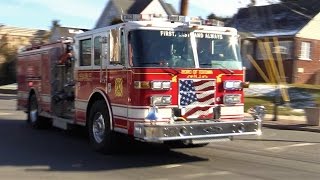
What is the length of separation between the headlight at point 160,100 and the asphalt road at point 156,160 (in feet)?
3.71

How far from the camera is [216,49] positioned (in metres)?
10.8

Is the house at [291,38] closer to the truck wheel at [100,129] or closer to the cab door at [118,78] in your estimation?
the truck wheel at [100,129]

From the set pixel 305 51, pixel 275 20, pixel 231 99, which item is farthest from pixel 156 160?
pixel 275 20

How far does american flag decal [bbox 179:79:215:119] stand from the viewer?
10186 millimetres

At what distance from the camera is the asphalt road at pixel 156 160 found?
30.1ft

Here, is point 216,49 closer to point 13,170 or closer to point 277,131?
point 13,170

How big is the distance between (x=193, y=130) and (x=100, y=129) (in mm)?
2326

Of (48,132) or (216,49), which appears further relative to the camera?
(48,132)

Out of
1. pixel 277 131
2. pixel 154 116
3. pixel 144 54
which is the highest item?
pixel 144 54

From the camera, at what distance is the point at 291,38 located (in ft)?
115

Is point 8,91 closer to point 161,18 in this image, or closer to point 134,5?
point 134,5

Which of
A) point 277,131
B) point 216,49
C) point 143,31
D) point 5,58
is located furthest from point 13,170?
point 5,58

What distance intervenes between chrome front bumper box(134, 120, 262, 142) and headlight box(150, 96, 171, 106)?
420 millimetres

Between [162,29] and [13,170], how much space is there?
361 centimetres
